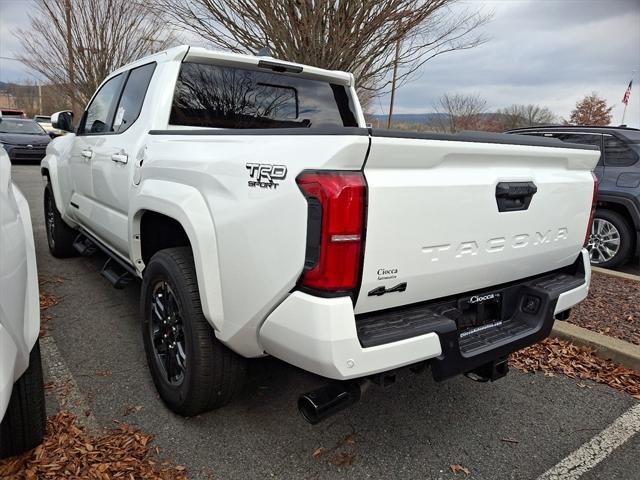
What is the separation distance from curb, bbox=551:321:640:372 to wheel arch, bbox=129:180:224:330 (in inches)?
112

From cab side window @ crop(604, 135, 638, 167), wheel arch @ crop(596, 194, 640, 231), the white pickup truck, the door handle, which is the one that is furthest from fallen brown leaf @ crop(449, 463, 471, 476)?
cab side window @ crop(604, 135, 638, 167)

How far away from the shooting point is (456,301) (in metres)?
2.20

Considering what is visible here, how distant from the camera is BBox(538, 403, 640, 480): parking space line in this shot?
7.55ft

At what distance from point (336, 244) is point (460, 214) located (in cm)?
61

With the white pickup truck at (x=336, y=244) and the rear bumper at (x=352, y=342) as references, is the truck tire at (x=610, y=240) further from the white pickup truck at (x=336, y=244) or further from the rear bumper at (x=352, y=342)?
the rear bumper at (x=352, y=342)

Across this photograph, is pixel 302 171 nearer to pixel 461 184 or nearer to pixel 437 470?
pixel 461 184

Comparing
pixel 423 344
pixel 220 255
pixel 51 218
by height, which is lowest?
pixel 51 218

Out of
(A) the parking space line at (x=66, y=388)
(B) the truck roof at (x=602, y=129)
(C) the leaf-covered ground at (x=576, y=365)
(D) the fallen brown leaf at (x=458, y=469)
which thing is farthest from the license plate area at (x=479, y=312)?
(B) the truck roof at (x=602, y=129)

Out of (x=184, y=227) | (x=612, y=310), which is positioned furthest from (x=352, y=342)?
(x=612, y=310)

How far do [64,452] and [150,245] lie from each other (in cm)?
129

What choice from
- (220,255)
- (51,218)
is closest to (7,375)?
(220,255)

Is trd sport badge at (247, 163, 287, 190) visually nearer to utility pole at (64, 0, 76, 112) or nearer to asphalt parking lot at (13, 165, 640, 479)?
asphalt parking lot at (13, 165, 640, 479)

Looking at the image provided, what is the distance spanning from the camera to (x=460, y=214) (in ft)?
6.47

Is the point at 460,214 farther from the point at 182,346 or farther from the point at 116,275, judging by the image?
the point at 116,275
